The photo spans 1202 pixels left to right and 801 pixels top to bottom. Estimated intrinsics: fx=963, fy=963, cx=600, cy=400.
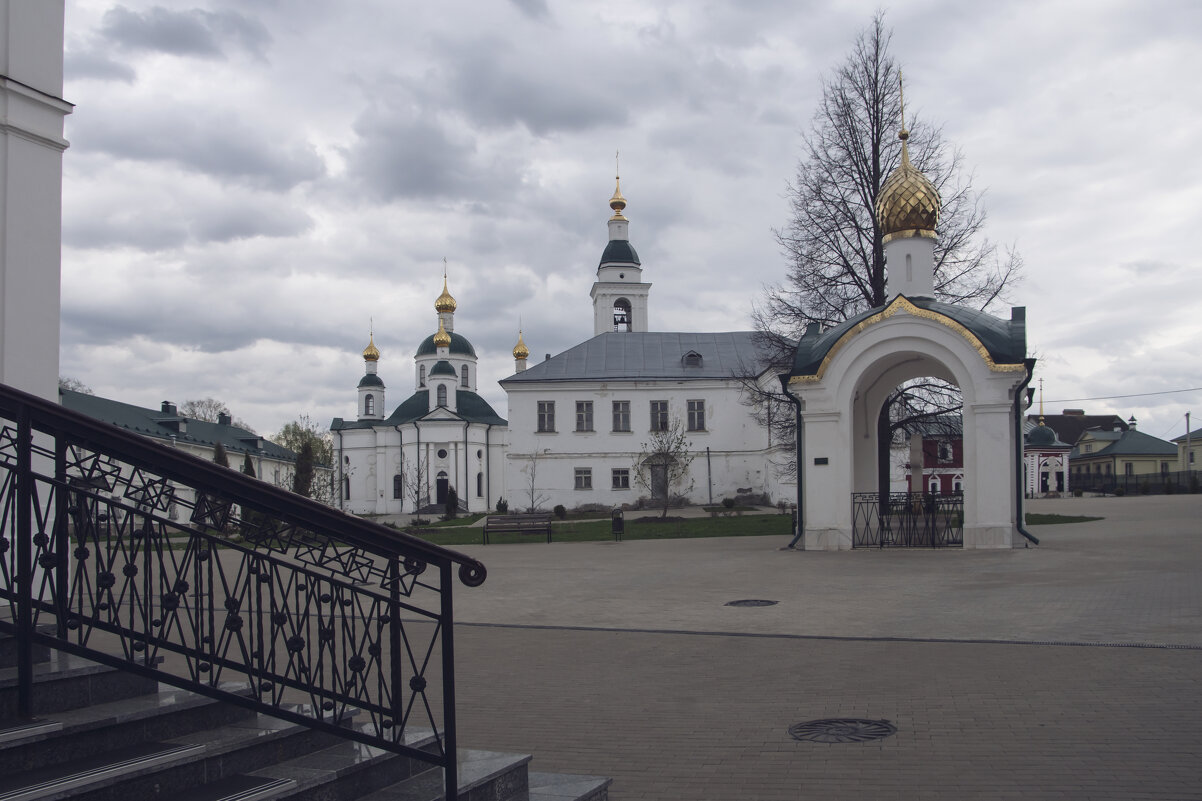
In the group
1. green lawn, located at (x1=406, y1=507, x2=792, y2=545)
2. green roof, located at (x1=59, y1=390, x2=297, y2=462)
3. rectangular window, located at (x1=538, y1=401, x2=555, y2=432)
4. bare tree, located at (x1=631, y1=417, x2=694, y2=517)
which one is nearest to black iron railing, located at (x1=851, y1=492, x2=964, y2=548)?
green lawn, located at (x1=406, y1=507, x2=792, y2=545)

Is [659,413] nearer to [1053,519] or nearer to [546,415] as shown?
[546,415]

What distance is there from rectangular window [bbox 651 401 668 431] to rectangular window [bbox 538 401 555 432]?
507cm

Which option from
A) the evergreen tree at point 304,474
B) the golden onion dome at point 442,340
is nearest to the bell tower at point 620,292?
the golden onion dome at point 442,340

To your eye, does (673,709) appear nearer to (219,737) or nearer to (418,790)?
(418,790)

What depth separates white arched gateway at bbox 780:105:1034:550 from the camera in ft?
63.9

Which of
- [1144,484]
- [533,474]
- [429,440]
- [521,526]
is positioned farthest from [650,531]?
[1144,484]

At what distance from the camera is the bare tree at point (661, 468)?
45.5m

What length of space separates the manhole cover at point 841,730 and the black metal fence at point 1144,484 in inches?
2072

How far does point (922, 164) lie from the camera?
87.8ft

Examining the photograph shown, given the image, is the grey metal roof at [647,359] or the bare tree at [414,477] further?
the bare tree at [414,477]

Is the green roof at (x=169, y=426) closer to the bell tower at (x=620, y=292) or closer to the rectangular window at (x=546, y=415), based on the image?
the rectangular window at (x=546, y=415)

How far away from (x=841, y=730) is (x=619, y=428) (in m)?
42.4

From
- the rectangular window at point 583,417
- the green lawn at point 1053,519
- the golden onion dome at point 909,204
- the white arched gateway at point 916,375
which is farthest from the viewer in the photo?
the rectangular window at point 583,417

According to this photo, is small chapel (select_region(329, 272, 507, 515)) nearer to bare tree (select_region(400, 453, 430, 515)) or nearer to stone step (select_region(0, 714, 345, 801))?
bare tree (select_region(400, 453, 430, 515))
